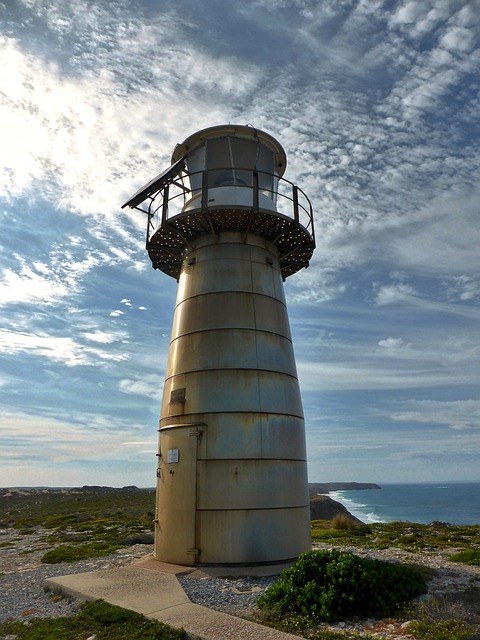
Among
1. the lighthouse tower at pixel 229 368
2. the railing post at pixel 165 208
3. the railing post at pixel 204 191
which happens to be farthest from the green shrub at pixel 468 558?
the railing post at pixel 165 208

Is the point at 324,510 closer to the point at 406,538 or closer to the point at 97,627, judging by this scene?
the point at 406,538

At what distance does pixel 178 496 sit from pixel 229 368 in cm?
422

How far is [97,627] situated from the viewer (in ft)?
27.4

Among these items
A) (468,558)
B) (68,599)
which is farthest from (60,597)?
(468,558)

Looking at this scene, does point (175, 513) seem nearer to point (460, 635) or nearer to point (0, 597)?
point (0, 597)

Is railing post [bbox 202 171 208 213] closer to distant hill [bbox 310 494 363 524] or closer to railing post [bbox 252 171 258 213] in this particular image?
railing post [bbox 252 171 258 213]

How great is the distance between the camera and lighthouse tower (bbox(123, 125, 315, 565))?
13.5m

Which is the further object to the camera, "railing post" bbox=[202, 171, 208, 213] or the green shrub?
"railing post" bbox=[202, 171, 208, 213]

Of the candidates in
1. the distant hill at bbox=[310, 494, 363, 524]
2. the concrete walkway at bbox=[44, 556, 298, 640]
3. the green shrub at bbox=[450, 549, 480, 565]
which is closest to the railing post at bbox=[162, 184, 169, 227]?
the concrete walkway at bbox=[44, 556, 298, 640]

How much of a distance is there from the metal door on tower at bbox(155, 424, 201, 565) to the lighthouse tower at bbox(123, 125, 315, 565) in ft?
0.10

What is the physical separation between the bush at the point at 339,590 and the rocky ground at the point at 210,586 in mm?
372

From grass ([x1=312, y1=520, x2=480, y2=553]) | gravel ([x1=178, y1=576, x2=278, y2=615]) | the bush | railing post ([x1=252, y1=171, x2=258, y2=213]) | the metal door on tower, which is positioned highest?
railing post ([x1=252, y1=171, x2=258, y2=213])

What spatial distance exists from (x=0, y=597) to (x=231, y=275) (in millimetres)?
11084

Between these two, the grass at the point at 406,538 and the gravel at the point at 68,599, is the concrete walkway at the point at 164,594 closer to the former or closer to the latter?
the gravel at the point at 68,599
